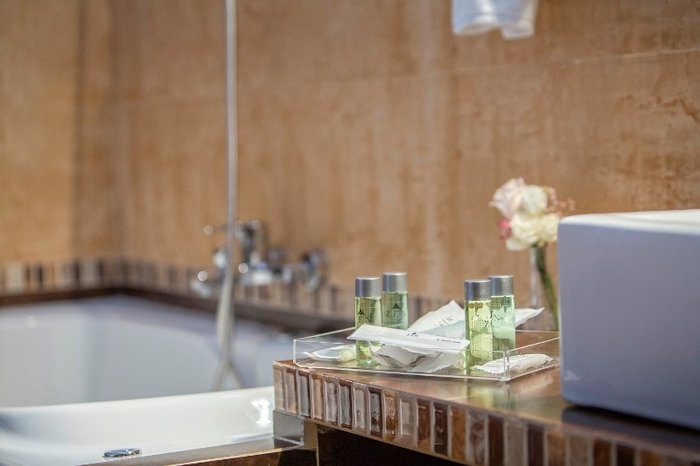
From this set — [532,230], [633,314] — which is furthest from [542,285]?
[633,314]

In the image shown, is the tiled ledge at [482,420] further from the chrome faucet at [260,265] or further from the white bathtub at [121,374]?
the chrome faucet at [260,265]

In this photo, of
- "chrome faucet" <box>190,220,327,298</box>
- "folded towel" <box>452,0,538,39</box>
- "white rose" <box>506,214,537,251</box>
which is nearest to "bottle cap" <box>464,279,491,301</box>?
"white rose" <box>506,214,537,251</box>

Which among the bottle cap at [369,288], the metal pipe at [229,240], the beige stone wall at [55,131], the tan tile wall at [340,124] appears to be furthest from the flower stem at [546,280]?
the beige stone wall at [55,131]

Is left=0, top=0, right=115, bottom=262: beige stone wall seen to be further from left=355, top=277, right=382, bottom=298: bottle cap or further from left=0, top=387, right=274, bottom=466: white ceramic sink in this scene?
left=355, top=277, right=382, bottom=298: bottle cap

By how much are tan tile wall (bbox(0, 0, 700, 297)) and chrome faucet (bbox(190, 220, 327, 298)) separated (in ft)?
0.17

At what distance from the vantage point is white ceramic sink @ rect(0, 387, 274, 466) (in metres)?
1.77

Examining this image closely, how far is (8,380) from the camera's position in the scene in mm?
3164

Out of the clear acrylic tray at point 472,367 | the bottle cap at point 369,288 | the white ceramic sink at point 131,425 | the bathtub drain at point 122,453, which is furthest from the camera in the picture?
the white ceramic sink at point 131,425

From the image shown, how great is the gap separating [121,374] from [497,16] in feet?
5.91

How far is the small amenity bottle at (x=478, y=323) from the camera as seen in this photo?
143 cm

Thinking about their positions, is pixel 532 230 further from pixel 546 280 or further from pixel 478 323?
pixel 478 323

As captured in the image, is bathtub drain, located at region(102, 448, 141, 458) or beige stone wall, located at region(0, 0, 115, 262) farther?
beige stone wall, located at region(0, 0, 115, 262)

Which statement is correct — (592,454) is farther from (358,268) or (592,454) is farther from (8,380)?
(8,380)

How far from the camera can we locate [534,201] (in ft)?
6.34
